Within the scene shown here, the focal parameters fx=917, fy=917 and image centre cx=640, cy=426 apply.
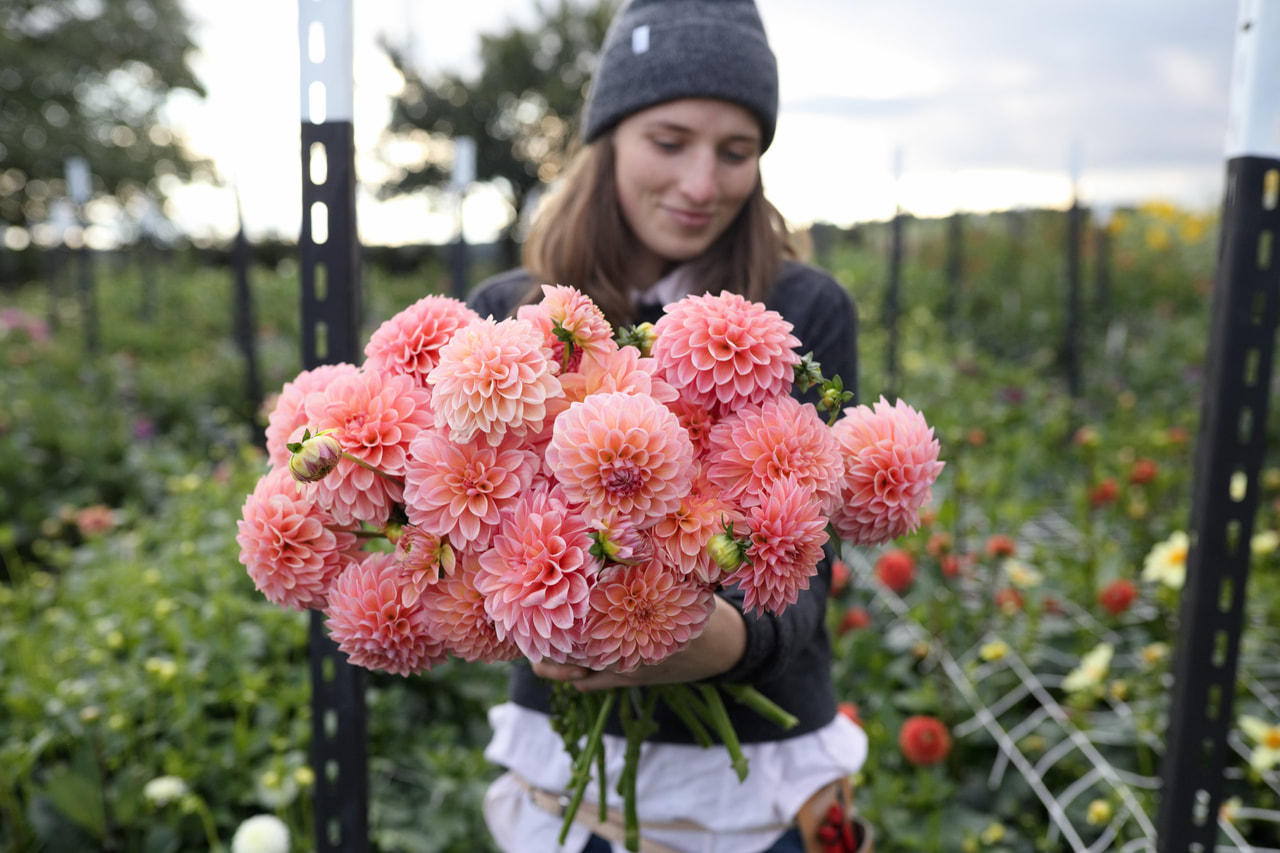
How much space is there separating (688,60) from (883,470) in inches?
27.6

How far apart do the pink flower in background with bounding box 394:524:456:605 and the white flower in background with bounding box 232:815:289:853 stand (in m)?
0.94

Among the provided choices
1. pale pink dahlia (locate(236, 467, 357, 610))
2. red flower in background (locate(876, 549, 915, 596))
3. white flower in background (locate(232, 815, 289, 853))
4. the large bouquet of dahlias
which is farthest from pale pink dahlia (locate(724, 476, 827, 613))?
red flower in background (locate(876, 549, 915, 596))

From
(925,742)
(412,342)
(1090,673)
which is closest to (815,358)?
(412,342)

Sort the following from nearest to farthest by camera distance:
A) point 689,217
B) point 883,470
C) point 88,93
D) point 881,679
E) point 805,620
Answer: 1. point 883,470
2. point 805,620
3. point 689,217
4. point 881,679
5. point 88,93

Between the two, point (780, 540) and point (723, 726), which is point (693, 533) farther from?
point (723, 726)

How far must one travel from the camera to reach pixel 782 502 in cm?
62

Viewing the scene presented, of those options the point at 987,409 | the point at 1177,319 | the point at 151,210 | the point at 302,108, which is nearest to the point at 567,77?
the point at 151,210

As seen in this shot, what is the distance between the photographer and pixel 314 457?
0.63 metres

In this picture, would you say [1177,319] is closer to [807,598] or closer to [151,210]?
[807,598]

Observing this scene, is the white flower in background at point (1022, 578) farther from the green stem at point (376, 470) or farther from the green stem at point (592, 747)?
the green stem at point (376, 470)

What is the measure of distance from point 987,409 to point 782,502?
357cm

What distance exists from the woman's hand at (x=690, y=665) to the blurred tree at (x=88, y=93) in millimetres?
16428

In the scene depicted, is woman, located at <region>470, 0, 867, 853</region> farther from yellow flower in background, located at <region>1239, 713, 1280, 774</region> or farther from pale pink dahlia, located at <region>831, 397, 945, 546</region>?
yellow flower in background, located at <region>1239, 713, 1280, 774</region>

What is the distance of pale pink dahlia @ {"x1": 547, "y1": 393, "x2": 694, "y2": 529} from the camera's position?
591 mm
